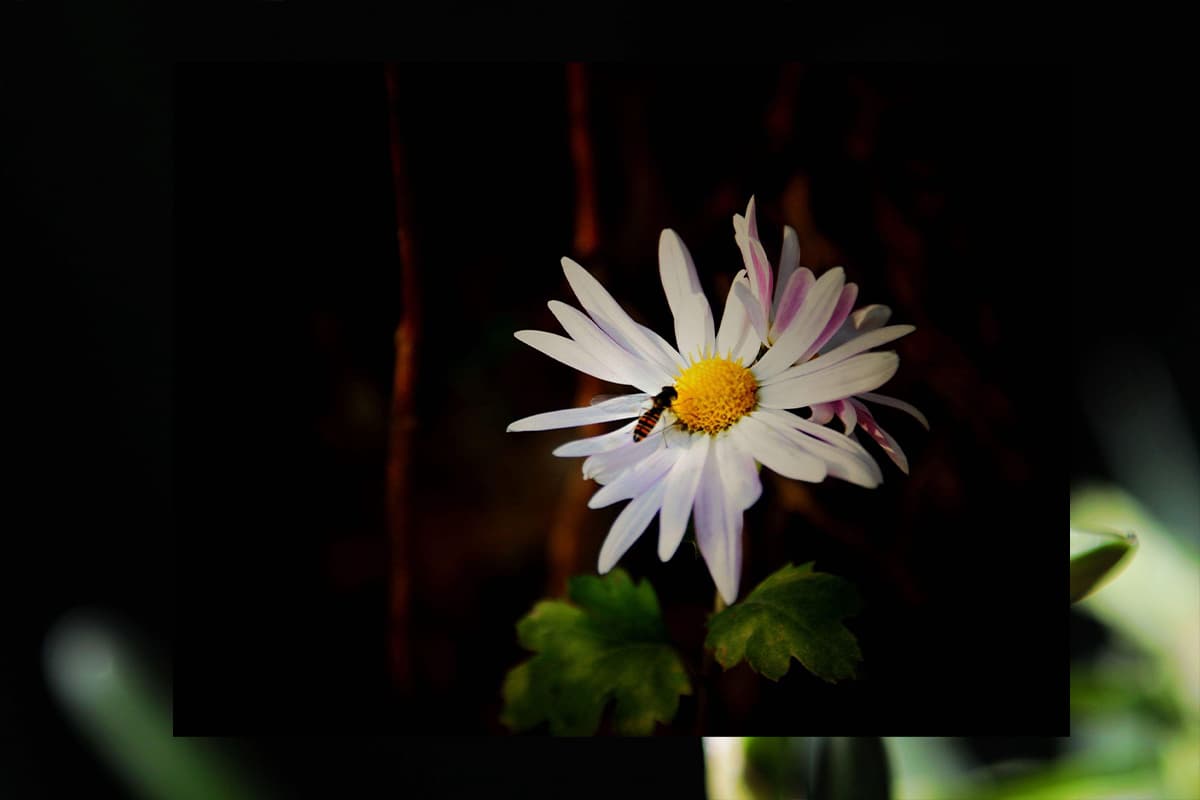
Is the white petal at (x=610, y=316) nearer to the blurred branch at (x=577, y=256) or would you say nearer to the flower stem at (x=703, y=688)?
the blurred branch at (x=577, y=256)

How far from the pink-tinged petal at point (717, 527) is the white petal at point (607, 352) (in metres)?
0.08

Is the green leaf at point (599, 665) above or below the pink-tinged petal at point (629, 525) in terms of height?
below

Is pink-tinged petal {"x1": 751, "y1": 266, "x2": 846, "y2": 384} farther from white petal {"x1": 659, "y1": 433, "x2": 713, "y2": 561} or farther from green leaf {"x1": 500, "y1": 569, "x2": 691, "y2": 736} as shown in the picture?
green leaf {"x1": 500, "y1": 569, "x2": 691, "y2": 736}

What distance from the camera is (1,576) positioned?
2.93ft

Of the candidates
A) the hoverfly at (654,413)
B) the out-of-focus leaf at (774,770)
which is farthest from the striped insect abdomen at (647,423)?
the out-of-focus leaf at (774,770)

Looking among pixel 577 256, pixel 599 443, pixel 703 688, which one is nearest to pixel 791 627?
pixel 703 688

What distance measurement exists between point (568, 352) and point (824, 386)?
0.19 meters

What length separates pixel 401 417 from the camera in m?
0.77

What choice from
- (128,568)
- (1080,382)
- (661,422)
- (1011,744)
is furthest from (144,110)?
(1011,744)

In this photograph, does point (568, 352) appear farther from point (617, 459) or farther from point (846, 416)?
point (846, 416)

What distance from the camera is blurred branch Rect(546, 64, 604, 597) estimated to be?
75cm

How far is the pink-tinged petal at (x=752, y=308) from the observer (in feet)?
2.36

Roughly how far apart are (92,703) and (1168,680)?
3.23 ft

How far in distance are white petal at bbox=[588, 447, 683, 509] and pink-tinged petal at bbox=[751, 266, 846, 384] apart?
9 centimetres
